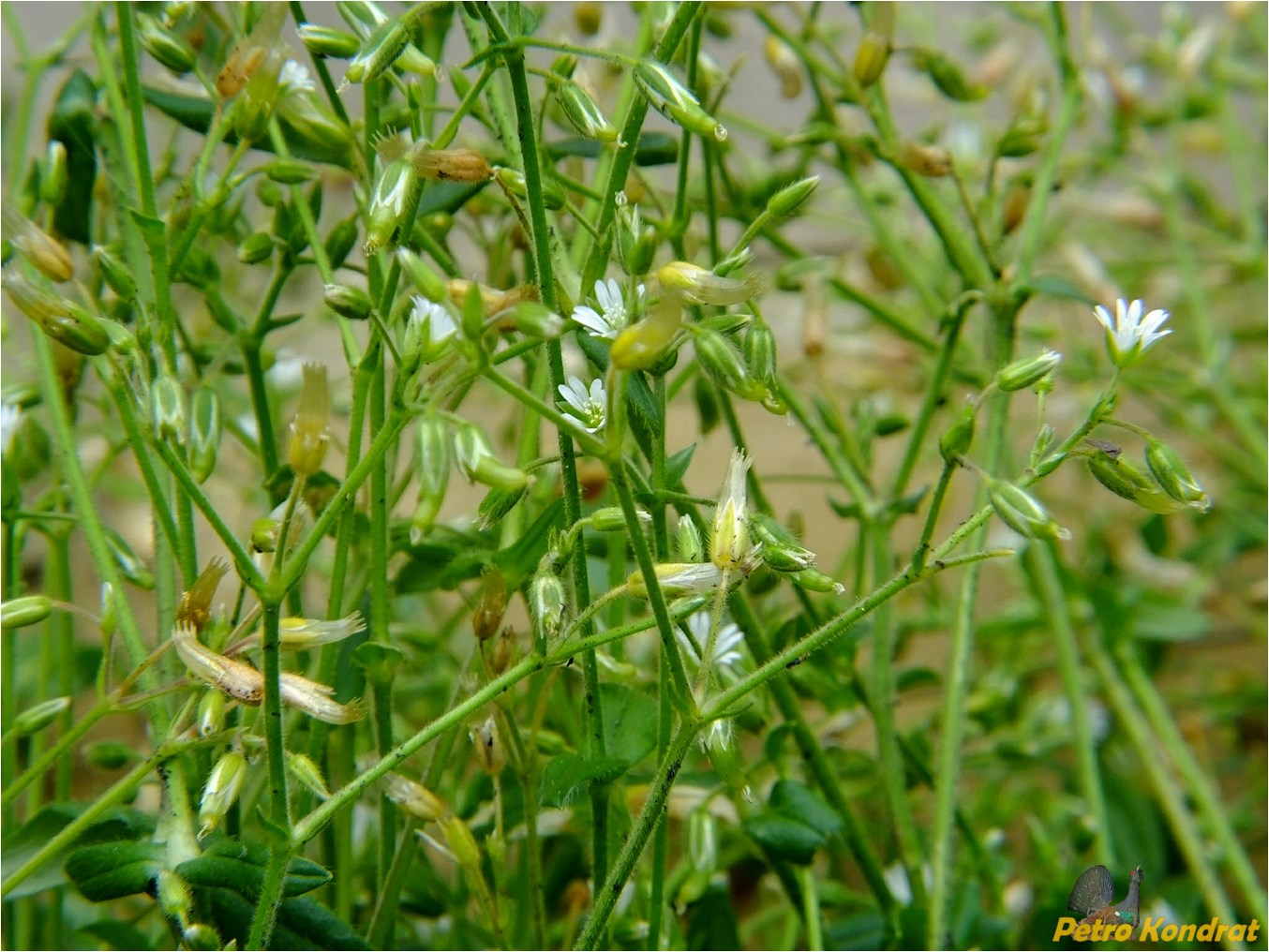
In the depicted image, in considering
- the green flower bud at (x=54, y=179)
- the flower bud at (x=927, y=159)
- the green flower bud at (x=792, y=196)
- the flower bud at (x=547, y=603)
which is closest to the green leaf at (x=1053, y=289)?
the flower bud at (x=927, y=159)

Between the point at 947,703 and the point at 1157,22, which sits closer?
the point at 947,703

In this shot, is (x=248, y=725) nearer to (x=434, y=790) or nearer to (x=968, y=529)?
(x=434, y=790)

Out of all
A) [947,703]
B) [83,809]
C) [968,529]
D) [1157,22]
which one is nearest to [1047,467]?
[968,529]

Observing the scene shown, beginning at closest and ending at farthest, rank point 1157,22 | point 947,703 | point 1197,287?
point 947,703 < point 1197,287 < point 1157,22

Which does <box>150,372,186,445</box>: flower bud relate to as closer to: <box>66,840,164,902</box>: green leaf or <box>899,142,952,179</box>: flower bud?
<box>66,840,164,902</box>: green leaf

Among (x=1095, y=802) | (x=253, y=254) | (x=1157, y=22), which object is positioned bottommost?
(x=1095, y=802)

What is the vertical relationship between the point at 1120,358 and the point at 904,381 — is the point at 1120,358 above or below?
below

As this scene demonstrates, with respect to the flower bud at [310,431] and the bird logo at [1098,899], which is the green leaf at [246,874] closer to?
the flower bud at [310,431]
